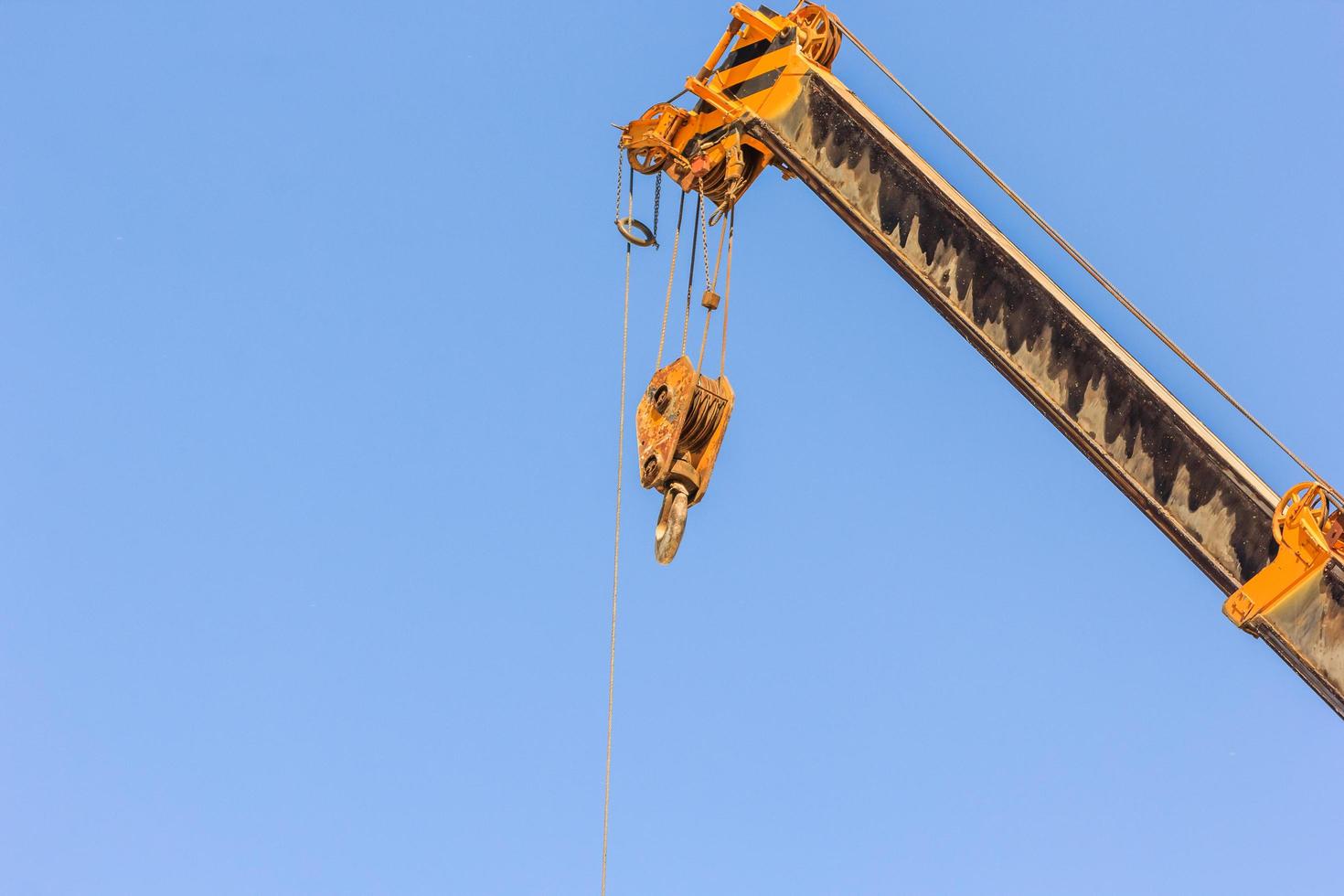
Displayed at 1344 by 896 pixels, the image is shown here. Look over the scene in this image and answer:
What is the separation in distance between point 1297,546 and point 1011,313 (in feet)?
8.38

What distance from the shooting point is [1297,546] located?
1105cm

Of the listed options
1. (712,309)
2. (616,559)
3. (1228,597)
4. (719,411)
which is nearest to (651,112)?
(712,309)

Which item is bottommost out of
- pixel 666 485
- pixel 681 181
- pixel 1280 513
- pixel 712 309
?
pixel 1280 513

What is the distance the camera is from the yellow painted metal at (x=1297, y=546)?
36.0 ft

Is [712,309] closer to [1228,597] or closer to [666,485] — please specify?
[666,485]

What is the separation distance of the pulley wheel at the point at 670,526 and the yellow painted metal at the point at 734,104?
103 inches

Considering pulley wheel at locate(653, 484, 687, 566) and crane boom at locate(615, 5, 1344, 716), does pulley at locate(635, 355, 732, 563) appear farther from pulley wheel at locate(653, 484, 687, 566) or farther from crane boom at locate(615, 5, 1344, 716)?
crane boom at locate(615, 5, 1344, 716)

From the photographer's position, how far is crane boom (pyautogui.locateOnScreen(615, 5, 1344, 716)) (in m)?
11.3

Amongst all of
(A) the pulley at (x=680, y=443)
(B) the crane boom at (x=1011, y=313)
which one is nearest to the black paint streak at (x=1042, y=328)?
(B) the crane boom at (x=1011, y=313)

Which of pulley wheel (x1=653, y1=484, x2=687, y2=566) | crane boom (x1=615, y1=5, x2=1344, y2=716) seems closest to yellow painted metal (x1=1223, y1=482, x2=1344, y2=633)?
crane boom (x1=615, y1=5, x2=1344, y2=716)

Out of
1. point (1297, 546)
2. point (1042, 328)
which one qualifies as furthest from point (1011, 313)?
point (1297, 546)

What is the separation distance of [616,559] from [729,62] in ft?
15.4

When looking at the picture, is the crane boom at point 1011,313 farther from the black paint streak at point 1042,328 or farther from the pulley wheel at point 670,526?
the pulley wheel at point 670,526

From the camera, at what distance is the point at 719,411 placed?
1415 centimetres
